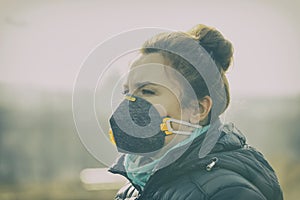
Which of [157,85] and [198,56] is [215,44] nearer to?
[198,56]


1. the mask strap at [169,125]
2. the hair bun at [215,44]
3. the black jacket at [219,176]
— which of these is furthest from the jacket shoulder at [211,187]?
the hair bun at [215,44]

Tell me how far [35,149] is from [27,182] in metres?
0.25

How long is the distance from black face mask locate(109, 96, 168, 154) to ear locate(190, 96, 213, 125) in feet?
0.24

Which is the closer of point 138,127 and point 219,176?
point 219,176

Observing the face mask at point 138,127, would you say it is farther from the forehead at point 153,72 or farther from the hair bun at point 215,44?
the hair bun at point 215,44

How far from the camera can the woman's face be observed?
1.28 m

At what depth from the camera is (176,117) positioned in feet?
4.28

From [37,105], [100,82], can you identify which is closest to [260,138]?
[37,105]

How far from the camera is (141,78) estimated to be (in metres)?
1.27

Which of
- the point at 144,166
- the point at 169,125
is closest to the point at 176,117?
the point at 169,125

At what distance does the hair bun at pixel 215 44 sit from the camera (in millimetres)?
1323

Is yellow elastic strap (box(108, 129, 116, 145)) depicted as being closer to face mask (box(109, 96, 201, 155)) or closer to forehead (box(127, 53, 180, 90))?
face mask (box(109, 96, 201, 155))

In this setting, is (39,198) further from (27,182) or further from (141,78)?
(141,78)

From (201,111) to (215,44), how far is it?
0.53ft
